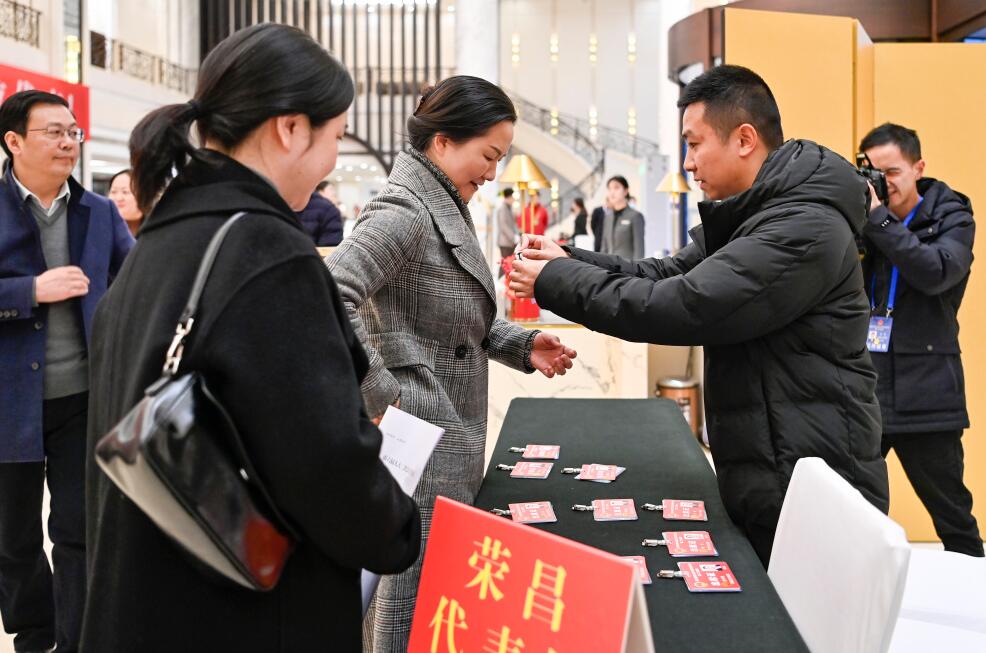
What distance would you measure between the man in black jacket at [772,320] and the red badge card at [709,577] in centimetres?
30

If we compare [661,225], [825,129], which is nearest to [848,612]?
[825,129]

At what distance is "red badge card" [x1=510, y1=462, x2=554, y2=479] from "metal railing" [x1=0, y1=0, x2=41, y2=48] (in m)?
9.76

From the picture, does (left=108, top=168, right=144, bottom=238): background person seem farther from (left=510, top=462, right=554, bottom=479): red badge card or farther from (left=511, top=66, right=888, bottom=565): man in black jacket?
(left=511, top=66, right=888, bottom=565): man in black jacket

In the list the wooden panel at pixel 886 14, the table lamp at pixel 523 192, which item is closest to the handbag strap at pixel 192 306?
the table lamp at pixel 523 192

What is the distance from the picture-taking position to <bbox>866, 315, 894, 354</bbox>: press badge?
9.91 ft

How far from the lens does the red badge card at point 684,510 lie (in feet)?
5.35

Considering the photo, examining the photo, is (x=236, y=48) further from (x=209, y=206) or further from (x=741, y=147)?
(x=741, y=147)

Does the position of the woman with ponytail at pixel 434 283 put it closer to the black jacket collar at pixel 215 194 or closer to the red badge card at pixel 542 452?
the red badge card at pixel 542 452

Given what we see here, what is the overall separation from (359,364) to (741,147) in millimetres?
1109

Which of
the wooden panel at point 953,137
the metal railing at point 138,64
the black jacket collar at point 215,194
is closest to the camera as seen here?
the black jacket collar at point 215,194

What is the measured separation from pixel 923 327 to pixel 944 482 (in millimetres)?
549

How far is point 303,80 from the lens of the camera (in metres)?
1.05

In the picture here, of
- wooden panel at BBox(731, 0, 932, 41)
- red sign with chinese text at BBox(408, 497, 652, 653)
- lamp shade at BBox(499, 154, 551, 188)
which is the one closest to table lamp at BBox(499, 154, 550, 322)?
lamp shade at BBox(499, 154, 551, 188)

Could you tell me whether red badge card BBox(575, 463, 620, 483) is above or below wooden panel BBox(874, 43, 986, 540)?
below
